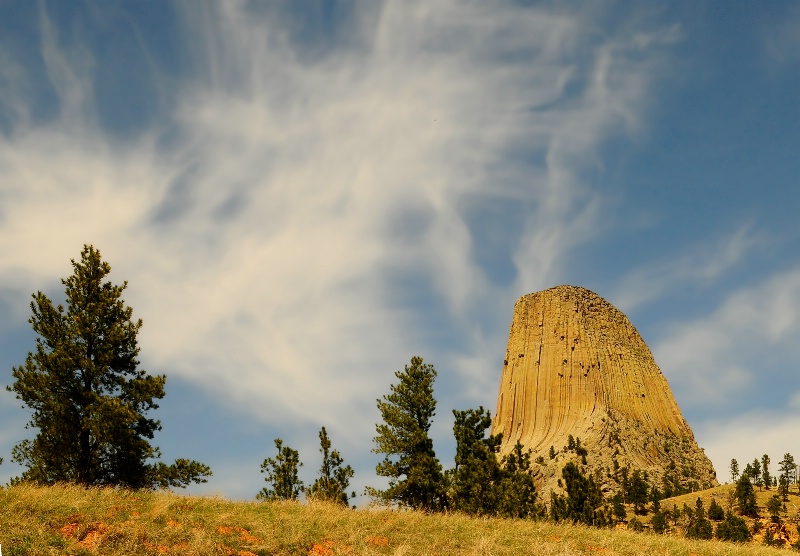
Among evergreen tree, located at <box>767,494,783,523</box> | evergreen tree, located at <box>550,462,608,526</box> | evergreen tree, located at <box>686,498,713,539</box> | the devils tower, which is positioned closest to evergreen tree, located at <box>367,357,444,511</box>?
evergreen tree, located at <box>550,462,608,526</box>

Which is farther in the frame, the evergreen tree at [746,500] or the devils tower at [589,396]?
the devils tower at [589,396]

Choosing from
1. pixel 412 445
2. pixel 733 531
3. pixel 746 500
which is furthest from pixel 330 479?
pixel 746 500

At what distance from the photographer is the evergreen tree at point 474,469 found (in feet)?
110

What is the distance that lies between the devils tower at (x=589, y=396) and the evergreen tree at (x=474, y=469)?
91.8m

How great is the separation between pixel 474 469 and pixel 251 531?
20.5 metres

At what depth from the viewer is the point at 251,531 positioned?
53.1ft

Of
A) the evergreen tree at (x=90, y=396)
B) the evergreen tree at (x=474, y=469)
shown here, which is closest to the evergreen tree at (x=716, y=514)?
the evergreen tree at (x=474, y=469)

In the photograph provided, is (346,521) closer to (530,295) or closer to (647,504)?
(647,504)

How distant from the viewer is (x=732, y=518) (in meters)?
63.3

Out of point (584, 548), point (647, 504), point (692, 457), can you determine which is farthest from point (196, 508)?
point (692, 457)

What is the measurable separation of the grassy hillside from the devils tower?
10670 centimetres

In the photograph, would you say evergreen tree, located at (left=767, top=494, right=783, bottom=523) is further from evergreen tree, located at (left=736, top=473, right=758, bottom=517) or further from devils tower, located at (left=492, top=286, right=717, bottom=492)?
devils tower, located at (left=492, top=286, right=717, bottom=492)

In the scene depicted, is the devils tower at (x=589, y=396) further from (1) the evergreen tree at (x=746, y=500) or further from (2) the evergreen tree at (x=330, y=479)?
(2) the evergreen tree at (x=330, y=479)

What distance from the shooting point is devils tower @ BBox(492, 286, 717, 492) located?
424ft
